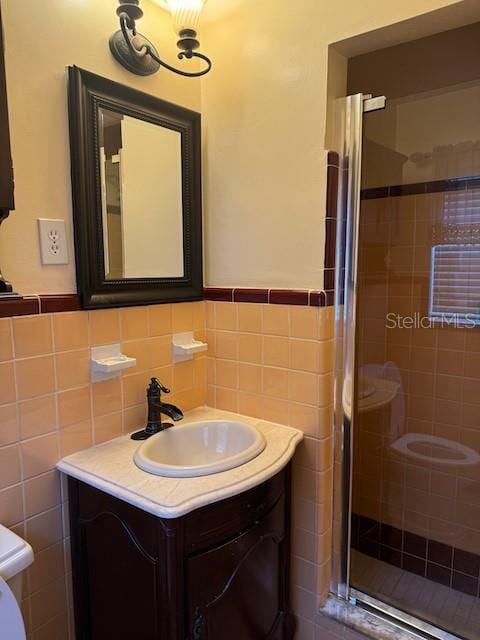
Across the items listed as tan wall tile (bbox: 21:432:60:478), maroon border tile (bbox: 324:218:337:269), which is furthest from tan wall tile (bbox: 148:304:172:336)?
maroon border tile (bbox: 324:218:337:269)

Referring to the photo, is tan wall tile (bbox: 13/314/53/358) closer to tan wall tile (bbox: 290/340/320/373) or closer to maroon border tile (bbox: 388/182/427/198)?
tan wall tile (bbox: 290/340/320/373)

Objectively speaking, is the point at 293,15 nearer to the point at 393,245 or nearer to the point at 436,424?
the point at 393,245

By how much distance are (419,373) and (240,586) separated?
1183 millimetres

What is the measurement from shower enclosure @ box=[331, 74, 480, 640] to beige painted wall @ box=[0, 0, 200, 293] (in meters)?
0.95

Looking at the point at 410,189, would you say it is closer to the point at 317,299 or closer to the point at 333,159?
the point at 333,159

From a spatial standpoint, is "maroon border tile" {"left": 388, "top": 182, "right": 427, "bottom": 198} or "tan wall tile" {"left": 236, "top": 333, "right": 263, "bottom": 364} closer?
"tan wall tile" {"left": 236, "top": 333, "right": 263, "bottom": 364}

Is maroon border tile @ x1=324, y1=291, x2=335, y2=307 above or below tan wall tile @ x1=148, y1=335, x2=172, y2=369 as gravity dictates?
above

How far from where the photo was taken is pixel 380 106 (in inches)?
52.1

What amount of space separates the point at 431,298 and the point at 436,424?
0.55 meters

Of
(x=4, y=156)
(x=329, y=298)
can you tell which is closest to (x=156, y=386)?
(x=329, y=298)

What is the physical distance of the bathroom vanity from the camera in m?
1.02

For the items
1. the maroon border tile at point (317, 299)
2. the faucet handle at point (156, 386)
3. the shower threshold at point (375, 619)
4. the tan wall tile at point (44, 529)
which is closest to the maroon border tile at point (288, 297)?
the maroon border tile at point (317, 299)

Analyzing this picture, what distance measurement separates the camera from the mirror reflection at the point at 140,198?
4.21ft

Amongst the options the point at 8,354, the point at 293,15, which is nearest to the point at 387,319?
the point at 293,15
